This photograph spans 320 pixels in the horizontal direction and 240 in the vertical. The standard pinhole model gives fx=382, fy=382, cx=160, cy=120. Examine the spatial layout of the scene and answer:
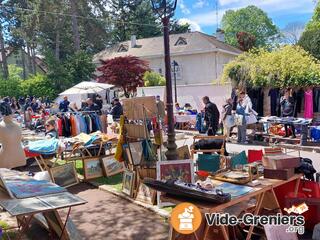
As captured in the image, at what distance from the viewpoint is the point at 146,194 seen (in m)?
6.39

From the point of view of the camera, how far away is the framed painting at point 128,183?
22.2 ft

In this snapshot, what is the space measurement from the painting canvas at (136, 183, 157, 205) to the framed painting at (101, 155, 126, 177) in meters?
1.91

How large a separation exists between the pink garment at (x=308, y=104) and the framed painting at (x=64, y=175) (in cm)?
911

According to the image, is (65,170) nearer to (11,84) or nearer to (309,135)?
(309,135)

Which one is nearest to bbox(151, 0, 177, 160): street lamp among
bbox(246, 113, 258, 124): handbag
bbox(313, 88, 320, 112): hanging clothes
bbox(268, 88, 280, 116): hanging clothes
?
bbox(246, 113, 258, 124): handbag

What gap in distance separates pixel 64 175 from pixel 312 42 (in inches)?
809

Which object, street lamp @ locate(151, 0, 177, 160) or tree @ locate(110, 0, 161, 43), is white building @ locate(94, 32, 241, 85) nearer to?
tree @ locate(110, 0, 161, 43)

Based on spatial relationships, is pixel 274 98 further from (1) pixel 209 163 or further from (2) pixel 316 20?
(2) pixel 316 20

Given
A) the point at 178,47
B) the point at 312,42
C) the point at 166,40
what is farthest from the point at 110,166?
the point at 178,47

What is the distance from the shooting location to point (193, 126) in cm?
1684

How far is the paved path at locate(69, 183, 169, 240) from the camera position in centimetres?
520

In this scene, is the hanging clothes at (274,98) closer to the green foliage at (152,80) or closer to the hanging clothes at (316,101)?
→ the hanging clothes at (316,101)

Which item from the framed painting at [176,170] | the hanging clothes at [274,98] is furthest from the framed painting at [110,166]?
the hanging clothes at [274,98]

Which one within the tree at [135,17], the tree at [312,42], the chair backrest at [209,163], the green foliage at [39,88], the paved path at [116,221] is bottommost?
the paved path at [116,221]
